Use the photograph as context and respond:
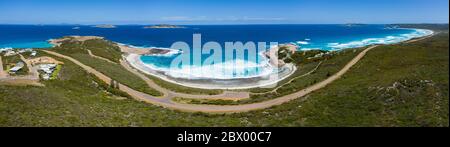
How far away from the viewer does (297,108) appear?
25359 millimetres

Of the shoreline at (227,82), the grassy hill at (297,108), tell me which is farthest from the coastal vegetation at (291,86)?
the grassy hill at (297,108)

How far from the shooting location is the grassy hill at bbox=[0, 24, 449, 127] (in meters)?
Answer: 19.8

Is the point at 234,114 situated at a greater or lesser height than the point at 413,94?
lesser

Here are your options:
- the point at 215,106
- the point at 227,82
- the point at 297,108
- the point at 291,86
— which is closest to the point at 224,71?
the point at 227,82

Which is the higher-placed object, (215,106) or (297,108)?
Answer: (297,108)

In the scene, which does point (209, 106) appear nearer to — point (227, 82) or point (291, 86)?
point (291, 86)

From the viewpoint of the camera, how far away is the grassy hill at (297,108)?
1975 cm

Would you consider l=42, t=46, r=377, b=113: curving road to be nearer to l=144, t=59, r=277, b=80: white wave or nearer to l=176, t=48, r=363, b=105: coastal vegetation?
l=176, t=48, r=363, b=105: coastal vegetation

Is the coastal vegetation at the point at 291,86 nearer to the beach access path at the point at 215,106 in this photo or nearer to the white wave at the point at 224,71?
the beach access path at the point at 215,106
